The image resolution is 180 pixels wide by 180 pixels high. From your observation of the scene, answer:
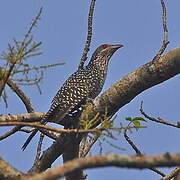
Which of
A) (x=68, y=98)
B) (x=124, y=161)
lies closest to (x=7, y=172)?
(x=124, y=161)

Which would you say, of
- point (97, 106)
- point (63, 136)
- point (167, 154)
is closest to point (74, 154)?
point (63, 136)

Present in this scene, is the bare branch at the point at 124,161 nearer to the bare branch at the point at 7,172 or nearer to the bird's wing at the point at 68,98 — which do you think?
the bare branch at the point at 7,172

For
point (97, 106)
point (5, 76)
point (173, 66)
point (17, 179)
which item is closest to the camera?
point (5, 76)

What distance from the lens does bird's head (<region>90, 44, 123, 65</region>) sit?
8461 millimetres

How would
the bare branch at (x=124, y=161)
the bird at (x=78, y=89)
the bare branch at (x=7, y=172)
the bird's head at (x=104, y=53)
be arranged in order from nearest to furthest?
the bare branch at (x=124, y=161) < the bare branch at (x=7, y=172) < the bird at (x=78, y=89) < the bird's head at (x=104, y=53)

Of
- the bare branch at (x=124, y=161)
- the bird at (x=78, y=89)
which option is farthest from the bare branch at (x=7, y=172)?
the bare branch at (x=124, y=161)

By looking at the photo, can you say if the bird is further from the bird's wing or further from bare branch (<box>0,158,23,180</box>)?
bare branch (<box>0,158,23,180</box>)

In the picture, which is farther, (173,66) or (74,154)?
(74,154)

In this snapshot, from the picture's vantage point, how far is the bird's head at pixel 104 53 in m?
8.46

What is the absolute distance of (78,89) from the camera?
670cm

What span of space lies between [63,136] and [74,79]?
218 cm

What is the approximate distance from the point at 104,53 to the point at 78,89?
2.05 meters

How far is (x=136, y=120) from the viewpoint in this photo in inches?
175

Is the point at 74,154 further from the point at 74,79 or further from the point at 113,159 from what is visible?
the point at 113,159
